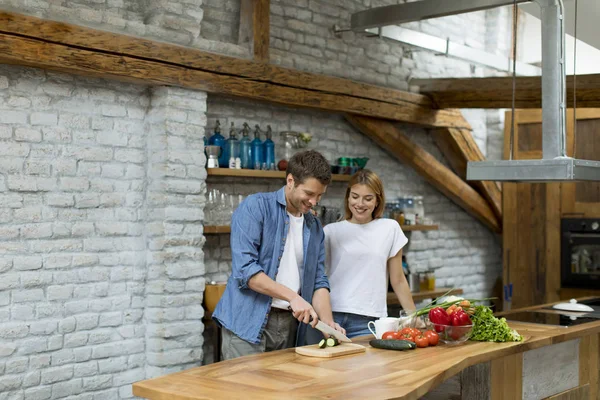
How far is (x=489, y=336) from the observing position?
3.97 metres

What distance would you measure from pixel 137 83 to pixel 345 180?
217 centimetres

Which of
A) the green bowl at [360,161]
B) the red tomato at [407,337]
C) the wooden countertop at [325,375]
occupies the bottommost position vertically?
the wooden countertop at [325,375]

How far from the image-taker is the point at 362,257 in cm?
441

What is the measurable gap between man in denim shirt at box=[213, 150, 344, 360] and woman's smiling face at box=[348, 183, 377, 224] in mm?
378

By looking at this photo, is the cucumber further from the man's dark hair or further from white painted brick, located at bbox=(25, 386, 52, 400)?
white painted brick, located at bbox=(25, 386, 52, 400)

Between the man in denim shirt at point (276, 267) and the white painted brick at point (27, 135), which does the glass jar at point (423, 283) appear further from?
the white painted brick at point (27, 135)

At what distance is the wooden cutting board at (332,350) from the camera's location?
3.48 metres

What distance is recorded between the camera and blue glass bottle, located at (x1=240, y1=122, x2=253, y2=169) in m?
5.89

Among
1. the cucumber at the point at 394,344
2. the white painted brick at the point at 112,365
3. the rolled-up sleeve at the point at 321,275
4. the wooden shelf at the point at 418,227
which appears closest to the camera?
the cucumber at the point at 394,344

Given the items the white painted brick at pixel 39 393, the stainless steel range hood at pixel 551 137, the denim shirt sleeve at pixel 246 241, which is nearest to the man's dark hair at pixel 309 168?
the denim shirt sleeve at pixel 246 241

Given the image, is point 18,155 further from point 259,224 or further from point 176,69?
point 259,224

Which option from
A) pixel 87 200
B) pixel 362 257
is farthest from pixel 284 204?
pixel 87 200

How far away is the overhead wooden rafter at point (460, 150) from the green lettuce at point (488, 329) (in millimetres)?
4167

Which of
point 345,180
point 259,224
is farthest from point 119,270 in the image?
point 345,180
